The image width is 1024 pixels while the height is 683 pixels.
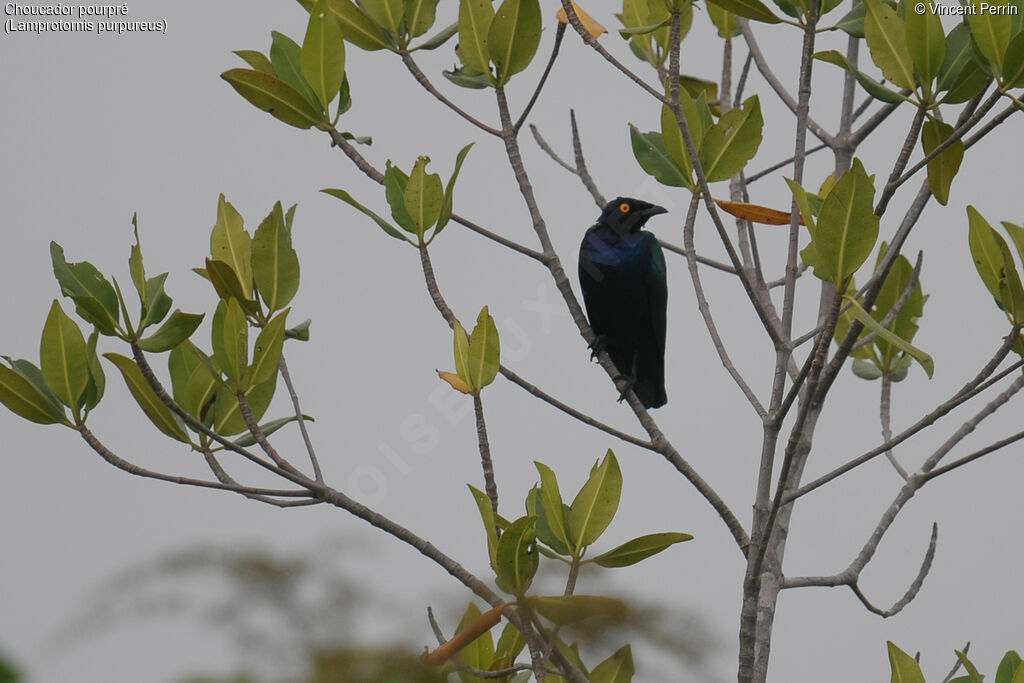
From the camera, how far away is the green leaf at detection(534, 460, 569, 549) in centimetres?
199

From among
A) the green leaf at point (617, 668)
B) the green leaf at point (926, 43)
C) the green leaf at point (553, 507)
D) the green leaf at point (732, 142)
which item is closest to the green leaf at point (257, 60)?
the green leaf at point (732, 142)

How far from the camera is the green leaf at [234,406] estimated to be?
2062 mm

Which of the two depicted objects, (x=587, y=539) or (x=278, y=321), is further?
(x=587, y=539)

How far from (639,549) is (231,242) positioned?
39.9 inches

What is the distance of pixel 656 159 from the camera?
2297 mm

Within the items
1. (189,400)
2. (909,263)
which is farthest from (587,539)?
Result: (909,263)

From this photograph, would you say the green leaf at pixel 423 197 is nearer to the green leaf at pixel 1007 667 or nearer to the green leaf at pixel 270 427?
the green leaf at pixel 270 427

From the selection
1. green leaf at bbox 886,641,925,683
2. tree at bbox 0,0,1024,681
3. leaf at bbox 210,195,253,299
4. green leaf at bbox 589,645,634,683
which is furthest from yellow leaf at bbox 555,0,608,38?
green leaf at bbox 886,641,925,683

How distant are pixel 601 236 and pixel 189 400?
245 centimetres

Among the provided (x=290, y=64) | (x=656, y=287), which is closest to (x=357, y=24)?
(x=290, y=64)

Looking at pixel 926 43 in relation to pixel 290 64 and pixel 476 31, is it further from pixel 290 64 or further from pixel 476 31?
pixel 290 64

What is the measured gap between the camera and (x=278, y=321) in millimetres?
1864

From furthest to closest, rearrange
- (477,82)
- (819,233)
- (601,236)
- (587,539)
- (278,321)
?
1. (601,236)
2. (477,82)
3. (587,539)
4. (278,321)
5. (819,233)

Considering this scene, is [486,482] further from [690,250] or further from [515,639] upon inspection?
[690,250]
